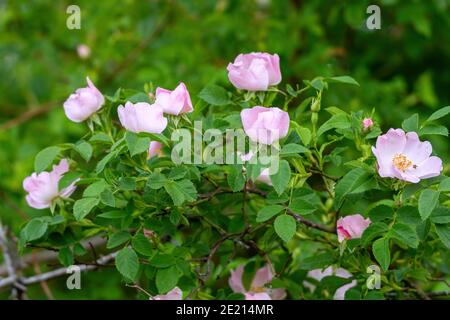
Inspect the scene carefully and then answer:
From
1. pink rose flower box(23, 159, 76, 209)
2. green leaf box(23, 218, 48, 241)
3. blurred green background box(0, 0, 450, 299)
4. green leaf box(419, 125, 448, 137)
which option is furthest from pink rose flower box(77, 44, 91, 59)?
green leaf box(419, 125, 448, 137)

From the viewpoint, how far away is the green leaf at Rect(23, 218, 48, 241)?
4.57 ft

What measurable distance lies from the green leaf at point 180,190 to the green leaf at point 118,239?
167 millimetres

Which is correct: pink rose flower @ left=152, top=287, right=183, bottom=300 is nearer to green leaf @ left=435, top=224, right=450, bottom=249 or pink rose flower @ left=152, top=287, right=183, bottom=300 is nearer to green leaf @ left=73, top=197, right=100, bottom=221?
green leaf @ left=73, top=197, right=100, bottom=221

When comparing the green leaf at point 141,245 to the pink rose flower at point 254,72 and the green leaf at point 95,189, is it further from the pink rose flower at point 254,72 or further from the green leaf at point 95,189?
the pink rose flower at point 254,72

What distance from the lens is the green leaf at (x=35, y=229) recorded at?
4.57ft

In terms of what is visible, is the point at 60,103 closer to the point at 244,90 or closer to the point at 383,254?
the point at 244,90

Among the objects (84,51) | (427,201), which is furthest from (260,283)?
(84,51)

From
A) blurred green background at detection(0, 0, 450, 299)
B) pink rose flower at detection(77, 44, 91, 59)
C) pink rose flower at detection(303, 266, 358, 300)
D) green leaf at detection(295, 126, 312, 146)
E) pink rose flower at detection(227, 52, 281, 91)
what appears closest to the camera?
green leaf at detection(295, 126, 312, 146)

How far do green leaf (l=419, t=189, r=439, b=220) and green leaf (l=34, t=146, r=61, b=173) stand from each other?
643 millimetres

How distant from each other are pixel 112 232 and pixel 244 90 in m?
0.37

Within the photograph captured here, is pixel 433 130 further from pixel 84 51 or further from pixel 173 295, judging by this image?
pixel 84 51

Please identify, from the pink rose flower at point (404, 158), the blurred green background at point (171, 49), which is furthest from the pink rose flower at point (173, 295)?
the blurred green background at point (171, 49)

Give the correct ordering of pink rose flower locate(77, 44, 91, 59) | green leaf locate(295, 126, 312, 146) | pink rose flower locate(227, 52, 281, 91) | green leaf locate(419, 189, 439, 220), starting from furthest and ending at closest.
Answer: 1. pink rose flower locate(77, 44, 91, 59)
2. pink rose flower locate(227, 52, 281, 91)
3. green leaf locate(295, 126, 312, 146)
4. green leaf locate(419, 189, 439, 220)

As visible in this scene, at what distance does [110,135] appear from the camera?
149 cm
